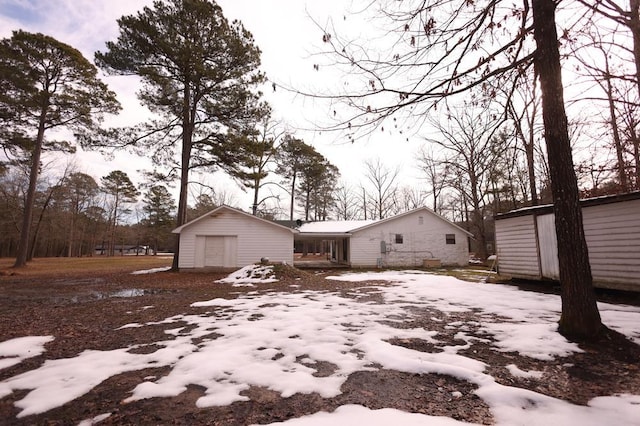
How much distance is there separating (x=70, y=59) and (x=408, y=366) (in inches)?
875

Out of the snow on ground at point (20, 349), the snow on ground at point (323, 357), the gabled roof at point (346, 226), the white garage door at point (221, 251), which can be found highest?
the gabled roof at point (346, 226)

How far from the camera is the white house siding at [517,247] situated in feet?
29.6

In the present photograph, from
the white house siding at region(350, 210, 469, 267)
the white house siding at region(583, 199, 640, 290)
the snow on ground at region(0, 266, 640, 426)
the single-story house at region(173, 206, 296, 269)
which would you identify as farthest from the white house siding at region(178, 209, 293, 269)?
the white house siding at region(583, 199, 640, 290)

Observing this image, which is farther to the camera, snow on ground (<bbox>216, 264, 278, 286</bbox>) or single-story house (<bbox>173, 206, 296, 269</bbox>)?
single-story house (<bbox>173, 206, 296, 269</bbox>)

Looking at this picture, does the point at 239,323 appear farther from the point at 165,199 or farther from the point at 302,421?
the point at 165,199

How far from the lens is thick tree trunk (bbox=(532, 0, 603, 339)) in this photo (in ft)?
12.0

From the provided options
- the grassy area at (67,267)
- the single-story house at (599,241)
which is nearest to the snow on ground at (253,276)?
the single-story house at (599,241)

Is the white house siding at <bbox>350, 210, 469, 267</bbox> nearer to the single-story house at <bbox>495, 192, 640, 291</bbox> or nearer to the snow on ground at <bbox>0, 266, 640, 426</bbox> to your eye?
the single-story house at <bbox>495, 192, 640, 291</bbox>

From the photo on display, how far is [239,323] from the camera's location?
4.91m

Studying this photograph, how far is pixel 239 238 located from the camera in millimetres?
17031

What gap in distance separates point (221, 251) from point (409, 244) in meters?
13.2

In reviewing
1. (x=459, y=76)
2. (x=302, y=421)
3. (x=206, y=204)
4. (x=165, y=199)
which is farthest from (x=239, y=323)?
(x=165, y=199)

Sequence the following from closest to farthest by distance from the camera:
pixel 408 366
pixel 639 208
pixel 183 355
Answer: pixel 408 366 < pixel 183 355 < pixel 639 208

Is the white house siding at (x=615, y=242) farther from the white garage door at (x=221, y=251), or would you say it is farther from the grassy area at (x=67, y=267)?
the grassy area at (x=67, y=267)
